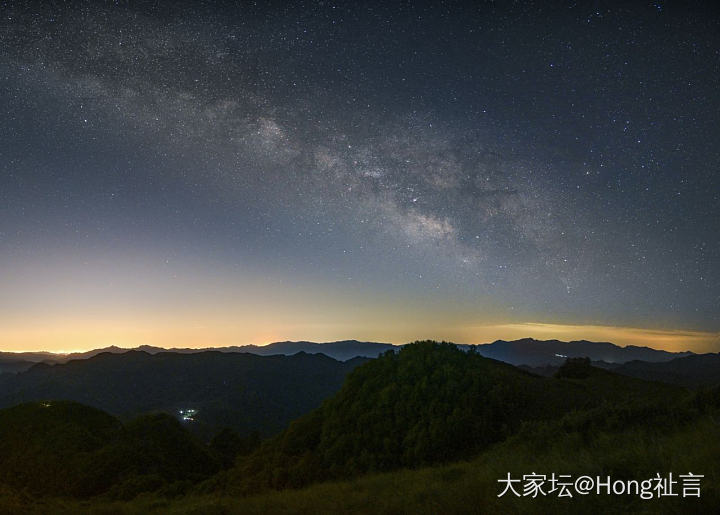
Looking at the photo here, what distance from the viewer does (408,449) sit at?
16766 mm

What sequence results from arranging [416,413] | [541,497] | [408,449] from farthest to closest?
1. [416,413]
2. [408,449]
3. [541,497]

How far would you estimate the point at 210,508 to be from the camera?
9570 mm

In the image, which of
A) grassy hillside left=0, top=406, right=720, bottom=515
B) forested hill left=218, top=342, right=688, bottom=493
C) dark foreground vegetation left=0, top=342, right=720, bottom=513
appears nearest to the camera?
grassy hillside left=0, top=406, right=720, bottom=515

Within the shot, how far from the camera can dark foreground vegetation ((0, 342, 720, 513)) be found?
734cm

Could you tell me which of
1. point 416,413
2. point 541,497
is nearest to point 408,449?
point 416,413

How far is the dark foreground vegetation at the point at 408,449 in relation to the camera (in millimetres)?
7336

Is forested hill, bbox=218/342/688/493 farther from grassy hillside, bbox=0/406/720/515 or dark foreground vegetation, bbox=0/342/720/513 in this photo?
grassy hillside, bbox=0/406/720/515

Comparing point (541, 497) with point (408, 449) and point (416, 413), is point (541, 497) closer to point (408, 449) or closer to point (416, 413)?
point (408, 449)

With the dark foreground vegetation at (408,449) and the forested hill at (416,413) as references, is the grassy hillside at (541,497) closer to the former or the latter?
the dark foreground vegetation at (408,449)

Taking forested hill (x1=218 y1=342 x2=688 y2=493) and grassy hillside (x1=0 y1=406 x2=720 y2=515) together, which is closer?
grassy hillside (x1=0 y1=406 x2=720 y2=515)

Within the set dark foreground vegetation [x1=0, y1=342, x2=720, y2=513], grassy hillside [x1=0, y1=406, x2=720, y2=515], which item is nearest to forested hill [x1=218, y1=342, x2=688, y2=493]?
dark foreground vegetation [x1=0, y1=342, x2=720, y2=513]

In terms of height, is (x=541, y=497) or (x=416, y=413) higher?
(x=541, y=497)

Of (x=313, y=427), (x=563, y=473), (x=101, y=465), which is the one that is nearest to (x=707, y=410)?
(x=563, y=473)

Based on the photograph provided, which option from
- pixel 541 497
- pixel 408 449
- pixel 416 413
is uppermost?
pixel 541 497
